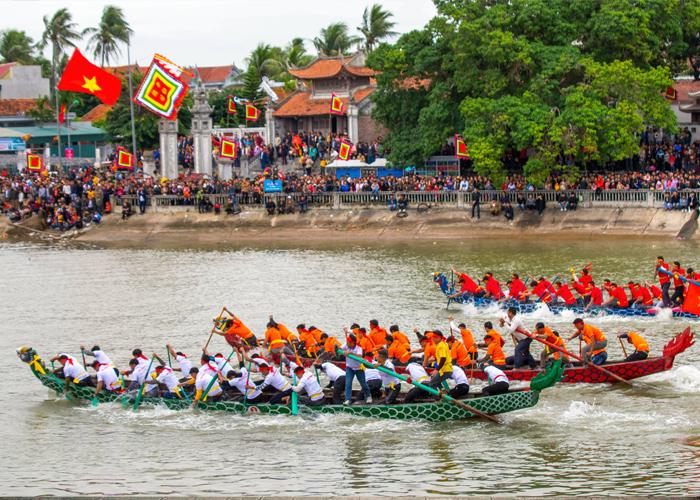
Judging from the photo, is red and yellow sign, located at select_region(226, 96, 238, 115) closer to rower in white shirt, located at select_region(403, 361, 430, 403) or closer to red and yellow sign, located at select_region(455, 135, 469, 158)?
red and yellow sign, located at select_region(455, 135, 469, 158)

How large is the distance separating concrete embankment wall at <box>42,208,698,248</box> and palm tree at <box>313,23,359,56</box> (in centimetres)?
3516

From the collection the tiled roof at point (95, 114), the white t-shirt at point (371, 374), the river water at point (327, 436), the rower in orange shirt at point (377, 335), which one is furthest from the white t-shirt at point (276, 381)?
the tiled roof at point (95, 114)

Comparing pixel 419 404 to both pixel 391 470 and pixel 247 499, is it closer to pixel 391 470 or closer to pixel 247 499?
pixel 391 470

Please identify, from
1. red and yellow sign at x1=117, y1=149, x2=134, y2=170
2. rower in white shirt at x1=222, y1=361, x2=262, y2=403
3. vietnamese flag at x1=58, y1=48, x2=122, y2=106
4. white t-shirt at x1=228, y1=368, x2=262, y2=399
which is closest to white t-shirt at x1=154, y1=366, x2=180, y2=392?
rower in white shirt at x1=222, y1=361, x2=262, y2=403

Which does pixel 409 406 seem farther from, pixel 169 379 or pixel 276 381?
pixel 169 379

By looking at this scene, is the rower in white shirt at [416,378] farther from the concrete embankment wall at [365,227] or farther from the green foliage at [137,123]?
the green foliage at [137,123]

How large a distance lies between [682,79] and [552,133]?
811 inches

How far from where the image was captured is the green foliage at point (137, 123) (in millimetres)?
67875

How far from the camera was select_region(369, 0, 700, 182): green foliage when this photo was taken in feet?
150

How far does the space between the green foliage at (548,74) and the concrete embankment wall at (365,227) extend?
6.94 ft

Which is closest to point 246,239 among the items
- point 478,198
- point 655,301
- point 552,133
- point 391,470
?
point 478,198

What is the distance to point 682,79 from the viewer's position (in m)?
62.4

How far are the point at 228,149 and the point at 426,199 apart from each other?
40.0 feet

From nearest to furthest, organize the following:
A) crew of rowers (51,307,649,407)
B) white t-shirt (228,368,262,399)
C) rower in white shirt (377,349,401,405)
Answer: crew of rowers (51,307,649,407), rower in white shirt (377,349,401,405), white t-shirt (228,368,262,399)
